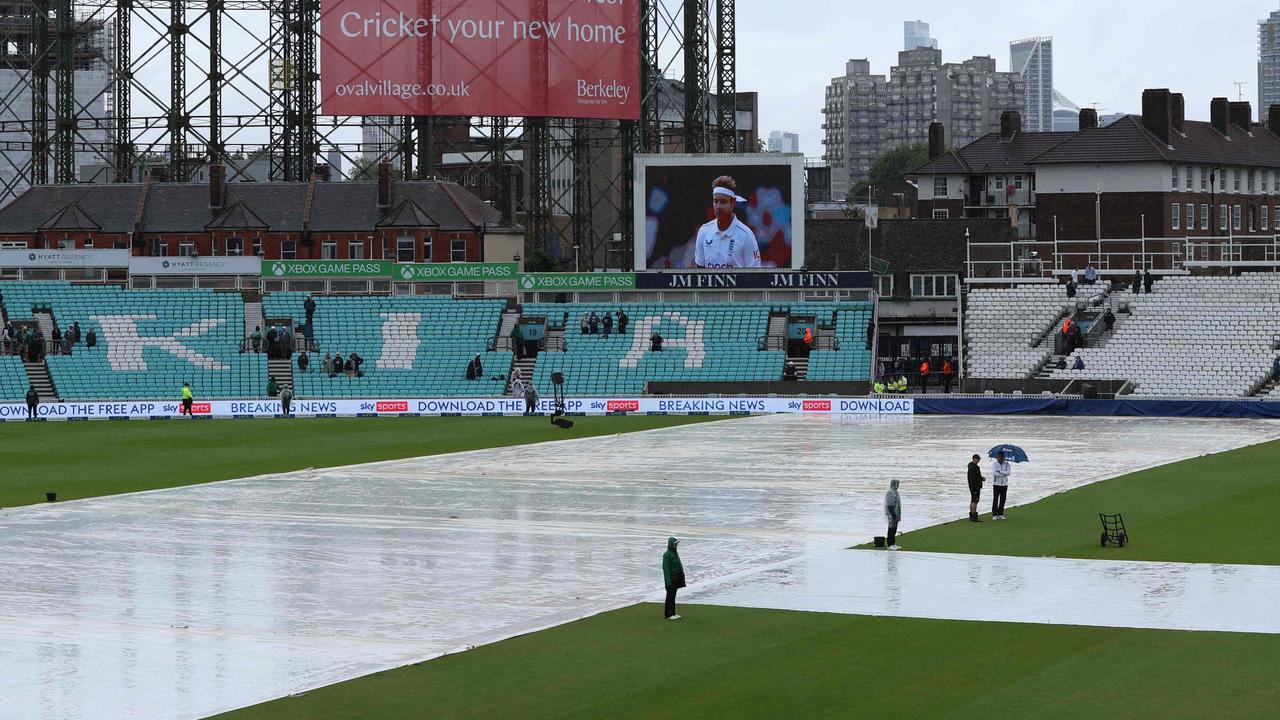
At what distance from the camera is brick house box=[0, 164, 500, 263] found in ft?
302

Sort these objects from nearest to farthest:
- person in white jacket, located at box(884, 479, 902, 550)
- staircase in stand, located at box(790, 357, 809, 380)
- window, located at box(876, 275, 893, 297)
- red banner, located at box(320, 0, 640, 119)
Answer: person in white jacket, located at box(884, 479, 902, 550), staircase in stand, located at box(790, 357, 809, 380), red banner, located at box(320, 0, 640, 119), window, located at box(876, 275, 893, 297)

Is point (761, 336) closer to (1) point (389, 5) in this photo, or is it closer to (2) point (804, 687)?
(1) point (389, 5)

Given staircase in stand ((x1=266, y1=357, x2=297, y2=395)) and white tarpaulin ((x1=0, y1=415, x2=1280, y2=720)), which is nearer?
white tarpaulin ((x1=0, y1=415, x2=1280, y2=720))

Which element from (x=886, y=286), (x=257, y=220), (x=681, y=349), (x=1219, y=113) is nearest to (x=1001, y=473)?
(x=681, y=349)

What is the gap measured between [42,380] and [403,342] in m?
15.8

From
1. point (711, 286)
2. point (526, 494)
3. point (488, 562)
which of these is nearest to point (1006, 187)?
point (711, 286)

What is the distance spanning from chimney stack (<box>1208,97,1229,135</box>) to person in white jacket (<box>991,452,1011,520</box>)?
81889mm

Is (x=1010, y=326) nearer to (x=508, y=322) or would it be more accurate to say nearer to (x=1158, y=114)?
(x=508, y=322)

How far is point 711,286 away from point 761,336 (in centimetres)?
366

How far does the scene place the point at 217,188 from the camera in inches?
3644

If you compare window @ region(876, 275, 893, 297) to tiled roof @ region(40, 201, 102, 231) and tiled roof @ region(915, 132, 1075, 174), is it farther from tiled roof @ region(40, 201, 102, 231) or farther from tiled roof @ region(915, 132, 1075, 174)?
tiled roof @ region(40, 201, 102, 231)

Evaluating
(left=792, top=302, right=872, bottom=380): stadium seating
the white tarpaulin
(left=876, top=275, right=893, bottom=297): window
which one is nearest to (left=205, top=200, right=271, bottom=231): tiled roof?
(left=792, top=302, right=872, bottom=380): stadium seating

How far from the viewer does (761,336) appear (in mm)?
77562

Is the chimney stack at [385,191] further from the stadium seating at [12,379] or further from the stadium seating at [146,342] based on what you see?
the stadium seating at [12,379]
